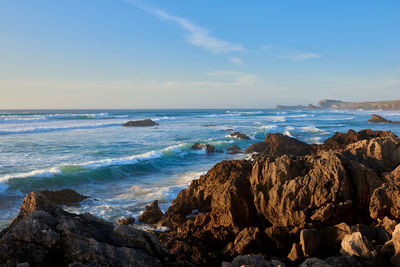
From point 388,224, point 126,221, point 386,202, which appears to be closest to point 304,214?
point 388,224

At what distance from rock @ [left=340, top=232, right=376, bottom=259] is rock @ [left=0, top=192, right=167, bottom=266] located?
9.49ft

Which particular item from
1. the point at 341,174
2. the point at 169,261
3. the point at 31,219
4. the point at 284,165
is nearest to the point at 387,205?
the point at 341,174

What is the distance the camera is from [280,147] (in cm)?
2227

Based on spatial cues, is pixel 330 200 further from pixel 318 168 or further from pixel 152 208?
pixel 152 208

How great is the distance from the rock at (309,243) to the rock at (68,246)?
2740 millimetres

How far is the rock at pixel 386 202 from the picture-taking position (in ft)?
21.8

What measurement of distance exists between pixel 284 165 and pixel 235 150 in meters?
17.9

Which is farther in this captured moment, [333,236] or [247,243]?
[333,236]

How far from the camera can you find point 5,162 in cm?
2028

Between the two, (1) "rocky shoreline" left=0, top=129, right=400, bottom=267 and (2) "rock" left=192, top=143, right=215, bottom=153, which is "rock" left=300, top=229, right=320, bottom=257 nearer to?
(1) "rocky shoreline" left=0, top=129, right=400, bottom=267

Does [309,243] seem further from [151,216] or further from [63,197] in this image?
[63,197]

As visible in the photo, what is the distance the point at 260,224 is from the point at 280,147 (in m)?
15.0

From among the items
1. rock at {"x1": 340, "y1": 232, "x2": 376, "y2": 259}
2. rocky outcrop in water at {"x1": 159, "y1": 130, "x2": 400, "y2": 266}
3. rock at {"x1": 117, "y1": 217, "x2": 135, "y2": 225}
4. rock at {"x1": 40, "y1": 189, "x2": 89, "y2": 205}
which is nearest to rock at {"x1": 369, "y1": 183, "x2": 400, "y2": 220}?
rocky outcrop in water at {"x1": 159, "y1": 130, "x2": 400, "y2": 266}

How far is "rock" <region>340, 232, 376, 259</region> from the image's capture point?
4.59m
